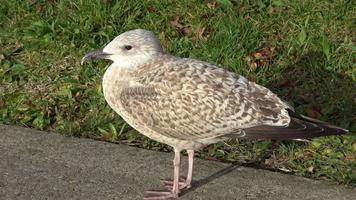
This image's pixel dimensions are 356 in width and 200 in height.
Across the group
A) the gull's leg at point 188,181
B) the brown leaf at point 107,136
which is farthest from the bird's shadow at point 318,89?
the brown leaf at point 107,136

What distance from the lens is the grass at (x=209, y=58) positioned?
5.66 m

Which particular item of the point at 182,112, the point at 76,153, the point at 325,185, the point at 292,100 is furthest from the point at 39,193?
the point at 292,100

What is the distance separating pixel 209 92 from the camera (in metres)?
4.71

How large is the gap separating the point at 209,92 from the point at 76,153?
1332 mm

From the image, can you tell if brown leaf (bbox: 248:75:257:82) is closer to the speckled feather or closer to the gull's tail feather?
the speckled feather

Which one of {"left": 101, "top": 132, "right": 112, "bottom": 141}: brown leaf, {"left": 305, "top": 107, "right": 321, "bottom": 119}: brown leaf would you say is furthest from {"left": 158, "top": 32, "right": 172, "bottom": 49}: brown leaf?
{"left": 305, "top": 107, "right": 321, "bottom": 119}: brown leaf

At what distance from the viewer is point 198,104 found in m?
4.72

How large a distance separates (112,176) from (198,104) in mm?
876

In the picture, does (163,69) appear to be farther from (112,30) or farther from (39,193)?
(112,30)

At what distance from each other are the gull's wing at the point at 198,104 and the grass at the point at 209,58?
0.80m

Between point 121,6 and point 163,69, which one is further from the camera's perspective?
point 121,6

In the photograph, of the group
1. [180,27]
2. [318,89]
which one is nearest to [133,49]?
[318,89]

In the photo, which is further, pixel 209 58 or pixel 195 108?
pixel 209 58

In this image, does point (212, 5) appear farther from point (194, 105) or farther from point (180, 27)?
point (194, 105)
